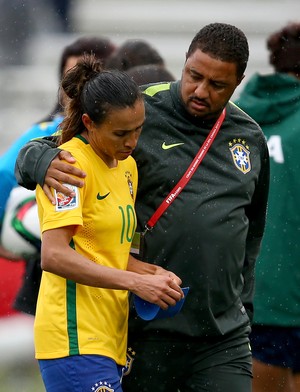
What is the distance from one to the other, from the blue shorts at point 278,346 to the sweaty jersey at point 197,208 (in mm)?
1725

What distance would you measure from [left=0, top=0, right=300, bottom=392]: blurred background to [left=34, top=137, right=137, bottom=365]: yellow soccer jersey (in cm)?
1357

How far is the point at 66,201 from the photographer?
201 inches

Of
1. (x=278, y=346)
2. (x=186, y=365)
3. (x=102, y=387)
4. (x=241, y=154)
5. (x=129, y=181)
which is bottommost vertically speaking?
(x=278, y=346)

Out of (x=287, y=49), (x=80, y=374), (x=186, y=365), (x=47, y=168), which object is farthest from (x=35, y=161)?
(x=287, y=49)

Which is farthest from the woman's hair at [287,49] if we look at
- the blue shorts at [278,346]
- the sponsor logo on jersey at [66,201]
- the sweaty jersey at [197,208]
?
the sponsor logo on jersey at [66,201]

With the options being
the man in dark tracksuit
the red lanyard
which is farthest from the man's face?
the red lanyard

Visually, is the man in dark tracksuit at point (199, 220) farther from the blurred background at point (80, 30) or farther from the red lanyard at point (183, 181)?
the blurred background at point (80, 30)

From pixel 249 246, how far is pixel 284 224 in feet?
3.90

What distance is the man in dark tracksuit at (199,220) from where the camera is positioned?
573 centimetres

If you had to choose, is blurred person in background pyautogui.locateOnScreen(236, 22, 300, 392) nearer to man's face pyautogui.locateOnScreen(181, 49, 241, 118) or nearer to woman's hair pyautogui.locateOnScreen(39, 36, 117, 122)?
woman's hair pyautogui.locateOnScreen(39, 36, 117, 122)

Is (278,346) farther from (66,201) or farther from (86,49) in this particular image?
(66,201)

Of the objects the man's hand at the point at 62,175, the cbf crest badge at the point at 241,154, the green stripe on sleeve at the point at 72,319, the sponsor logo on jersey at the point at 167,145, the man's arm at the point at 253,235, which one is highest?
the man's hand at the point at 62,175

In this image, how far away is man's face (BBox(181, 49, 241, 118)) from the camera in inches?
225

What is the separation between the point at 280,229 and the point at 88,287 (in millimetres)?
2469
